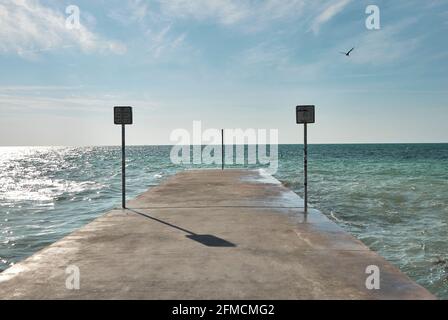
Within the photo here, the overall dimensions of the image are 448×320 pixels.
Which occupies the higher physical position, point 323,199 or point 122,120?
point 122,120

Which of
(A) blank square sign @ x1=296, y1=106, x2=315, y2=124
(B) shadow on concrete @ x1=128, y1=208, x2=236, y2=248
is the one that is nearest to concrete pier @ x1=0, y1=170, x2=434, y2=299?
(B) shadow on concrete @ x1=128, y1=208, x2=236, y2=248

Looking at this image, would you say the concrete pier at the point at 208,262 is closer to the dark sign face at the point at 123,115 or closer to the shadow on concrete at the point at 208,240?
the shadow on concrete at the point at 208,240

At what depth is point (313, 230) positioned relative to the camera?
6.96m

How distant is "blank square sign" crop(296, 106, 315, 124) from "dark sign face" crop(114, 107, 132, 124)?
14.3ft

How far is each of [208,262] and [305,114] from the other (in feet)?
16.7

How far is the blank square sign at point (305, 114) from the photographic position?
28.5 feet

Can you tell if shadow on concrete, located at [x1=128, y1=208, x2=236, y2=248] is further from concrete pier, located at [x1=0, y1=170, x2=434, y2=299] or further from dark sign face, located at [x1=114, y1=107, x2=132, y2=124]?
dark sign face, located at [x1=114, y1=107, x2=132, y2=124]

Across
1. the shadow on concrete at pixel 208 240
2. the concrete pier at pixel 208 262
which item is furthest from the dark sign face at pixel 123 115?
the shadow on concrete at pixel 208 240

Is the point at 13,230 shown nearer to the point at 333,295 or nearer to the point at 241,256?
the point at 241,256

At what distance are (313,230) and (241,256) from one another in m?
2.27

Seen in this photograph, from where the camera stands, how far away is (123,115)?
360 inches

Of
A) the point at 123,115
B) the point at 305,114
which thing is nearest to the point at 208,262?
the point at 305,114

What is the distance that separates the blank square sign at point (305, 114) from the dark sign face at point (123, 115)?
4.35 m
